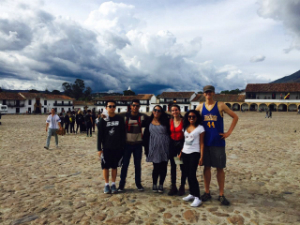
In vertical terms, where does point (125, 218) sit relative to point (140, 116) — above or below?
below

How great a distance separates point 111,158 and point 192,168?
154 cm

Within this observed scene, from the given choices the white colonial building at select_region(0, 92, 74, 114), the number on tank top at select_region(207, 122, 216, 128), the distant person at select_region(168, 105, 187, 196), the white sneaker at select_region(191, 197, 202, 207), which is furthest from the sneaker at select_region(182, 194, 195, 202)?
the white colonial building at select_region(0, 92, 74, 114)

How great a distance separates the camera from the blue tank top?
3.49m

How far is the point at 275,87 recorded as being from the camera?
50062 millimetres

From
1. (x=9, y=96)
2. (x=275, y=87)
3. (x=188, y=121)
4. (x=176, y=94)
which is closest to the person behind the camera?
(x=188, y=121)

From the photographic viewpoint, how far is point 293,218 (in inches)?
127

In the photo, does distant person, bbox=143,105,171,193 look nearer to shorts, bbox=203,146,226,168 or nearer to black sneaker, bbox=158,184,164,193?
black sneaker, bbox=158,184,164,193

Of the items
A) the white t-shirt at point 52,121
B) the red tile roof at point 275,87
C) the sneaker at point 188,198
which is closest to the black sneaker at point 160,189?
the sneaker at point 188,198

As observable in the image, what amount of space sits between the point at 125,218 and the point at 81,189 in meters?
1.57

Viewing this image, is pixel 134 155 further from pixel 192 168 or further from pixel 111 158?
pixel 192 168

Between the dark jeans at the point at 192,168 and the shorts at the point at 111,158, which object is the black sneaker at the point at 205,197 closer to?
the dark jeans at the point at 192,168

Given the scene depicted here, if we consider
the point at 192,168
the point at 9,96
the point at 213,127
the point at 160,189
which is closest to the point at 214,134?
the point at 213,127

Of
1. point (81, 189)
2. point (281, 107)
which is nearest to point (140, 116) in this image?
point (81, 189)

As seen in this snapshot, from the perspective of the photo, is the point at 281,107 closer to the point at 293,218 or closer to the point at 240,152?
the point at 240,152
